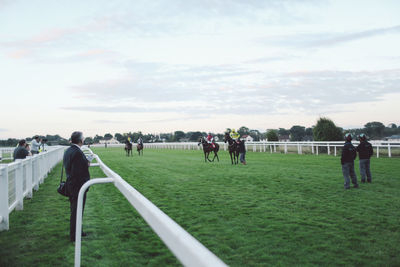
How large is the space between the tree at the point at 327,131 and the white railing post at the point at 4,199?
29.2 meters

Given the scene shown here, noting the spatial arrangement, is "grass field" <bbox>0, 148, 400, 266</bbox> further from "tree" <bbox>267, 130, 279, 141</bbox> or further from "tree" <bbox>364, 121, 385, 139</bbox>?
"tree" <bbox>364, 121, 385, 139</bbox>

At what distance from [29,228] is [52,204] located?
261cm

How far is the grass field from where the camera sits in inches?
186

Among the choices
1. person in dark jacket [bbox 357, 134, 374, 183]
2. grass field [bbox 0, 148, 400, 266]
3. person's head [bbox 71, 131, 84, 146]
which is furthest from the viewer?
person in dark jacket [bbox 357, 134, 374, 183]

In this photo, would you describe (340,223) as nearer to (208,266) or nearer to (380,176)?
(208,266)

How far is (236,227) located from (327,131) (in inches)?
1106

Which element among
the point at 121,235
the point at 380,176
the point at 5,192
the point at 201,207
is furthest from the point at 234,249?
the point at 380,176

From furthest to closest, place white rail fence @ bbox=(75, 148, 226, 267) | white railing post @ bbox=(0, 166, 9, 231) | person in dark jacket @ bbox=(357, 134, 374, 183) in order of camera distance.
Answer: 1. person in dark jacket @ bbox=(357, 134, 374, 183)
2. white railing post @ bbox=(0, 166, 9, 231)
3. white rail fence @ bbox=(75, 148, 226, 267)

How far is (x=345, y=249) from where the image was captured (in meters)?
4.87

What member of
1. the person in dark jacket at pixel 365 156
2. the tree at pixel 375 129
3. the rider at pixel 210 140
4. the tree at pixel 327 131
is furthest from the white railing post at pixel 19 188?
the tree at pixel 375 129

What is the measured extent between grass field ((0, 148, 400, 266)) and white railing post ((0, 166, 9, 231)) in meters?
0.19

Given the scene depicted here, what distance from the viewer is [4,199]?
657 cm

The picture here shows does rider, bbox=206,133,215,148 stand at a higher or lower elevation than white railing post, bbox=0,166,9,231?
higher

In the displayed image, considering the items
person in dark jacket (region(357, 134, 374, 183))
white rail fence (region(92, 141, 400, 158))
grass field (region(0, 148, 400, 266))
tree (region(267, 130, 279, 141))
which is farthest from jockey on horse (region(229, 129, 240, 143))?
tree (region(267, 130, 279, 141))
